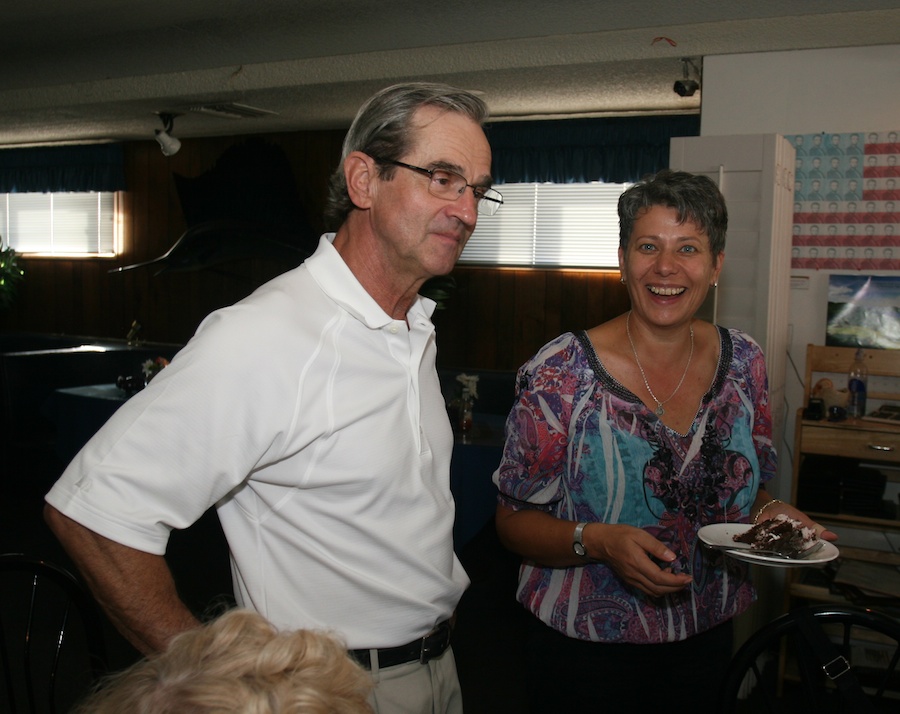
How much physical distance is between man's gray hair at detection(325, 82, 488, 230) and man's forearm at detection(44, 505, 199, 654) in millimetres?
616

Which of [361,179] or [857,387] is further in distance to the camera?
[857,387]

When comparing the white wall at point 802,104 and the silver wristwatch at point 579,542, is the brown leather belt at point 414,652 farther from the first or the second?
the white wall at point 802,104

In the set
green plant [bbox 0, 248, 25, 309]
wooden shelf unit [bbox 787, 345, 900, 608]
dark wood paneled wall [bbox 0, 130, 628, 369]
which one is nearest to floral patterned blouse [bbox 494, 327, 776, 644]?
wooden shelf unit [bbox 787, 345, 900, 608]

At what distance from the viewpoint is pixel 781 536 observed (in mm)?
1486

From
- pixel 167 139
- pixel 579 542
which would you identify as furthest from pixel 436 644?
pixel 167 139

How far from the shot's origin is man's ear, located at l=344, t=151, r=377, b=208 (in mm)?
1196

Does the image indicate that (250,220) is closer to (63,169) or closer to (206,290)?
(206,290)

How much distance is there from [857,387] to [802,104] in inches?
53.3

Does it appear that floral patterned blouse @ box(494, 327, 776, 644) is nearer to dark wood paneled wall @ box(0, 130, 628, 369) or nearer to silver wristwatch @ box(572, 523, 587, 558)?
silver wristwatch @ box(572, 523, 587, 558)

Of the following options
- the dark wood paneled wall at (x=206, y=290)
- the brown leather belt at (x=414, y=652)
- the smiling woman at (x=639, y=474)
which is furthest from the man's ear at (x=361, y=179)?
the dark wood paneled wall at (x=206, y=290)

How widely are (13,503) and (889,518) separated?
17.1 feet

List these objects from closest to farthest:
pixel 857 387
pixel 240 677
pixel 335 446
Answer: pixel 240 677, pixel 335 446, pixel 857 387

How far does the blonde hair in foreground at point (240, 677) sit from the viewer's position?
0.65 metres

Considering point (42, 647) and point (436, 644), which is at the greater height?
point (436, 644)
